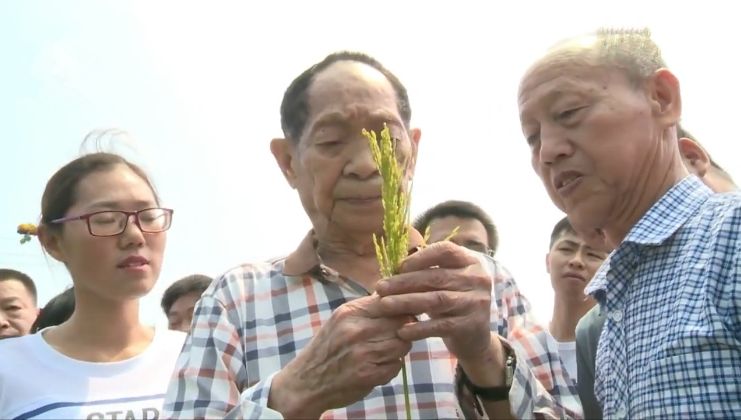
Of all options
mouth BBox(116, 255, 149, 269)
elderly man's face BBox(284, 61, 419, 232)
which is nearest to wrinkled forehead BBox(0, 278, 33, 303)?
mouth BBox(116, 255, 149, 269)

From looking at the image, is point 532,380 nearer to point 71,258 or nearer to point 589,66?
point 589,66

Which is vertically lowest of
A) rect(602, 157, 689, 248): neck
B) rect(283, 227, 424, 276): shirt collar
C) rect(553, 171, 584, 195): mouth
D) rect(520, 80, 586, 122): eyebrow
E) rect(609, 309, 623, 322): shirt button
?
rect(609, 309, 623, 322): shirt button

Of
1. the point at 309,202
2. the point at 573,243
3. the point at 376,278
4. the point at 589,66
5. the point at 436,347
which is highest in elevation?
the point at 589,66

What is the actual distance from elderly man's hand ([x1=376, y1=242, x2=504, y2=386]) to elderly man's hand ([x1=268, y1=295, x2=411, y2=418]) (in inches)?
1.9

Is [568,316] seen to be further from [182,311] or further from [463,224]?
[182,311]

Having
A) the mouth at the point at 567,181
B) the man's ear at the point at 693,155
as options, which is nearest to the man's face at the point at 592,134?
the mouth at the point at 567,181

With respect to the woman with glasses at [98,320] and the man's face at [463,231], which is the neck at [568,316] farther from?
the woman with glasses at [98,320]

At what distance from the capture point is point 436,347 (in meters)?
2.65

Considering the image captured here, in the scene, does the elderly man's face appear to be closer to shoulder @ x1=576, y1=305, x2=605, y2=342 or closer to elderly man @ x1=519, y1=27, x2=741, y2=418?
elderly man @ x1=519, y1=27, x2=741, y2=418

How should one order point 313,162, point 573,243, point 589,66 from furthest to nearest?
point 573,243, point 313,162, point 589,66

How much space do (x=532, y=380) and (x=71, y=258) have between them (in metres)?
2.47

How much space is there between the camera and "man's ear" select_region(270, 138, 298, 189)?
9.77 ft

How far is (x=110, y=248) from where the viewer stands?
Result: 381 cm

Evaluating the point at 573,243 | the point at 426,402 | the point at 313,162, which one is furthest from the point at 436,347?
the point at 573,243
